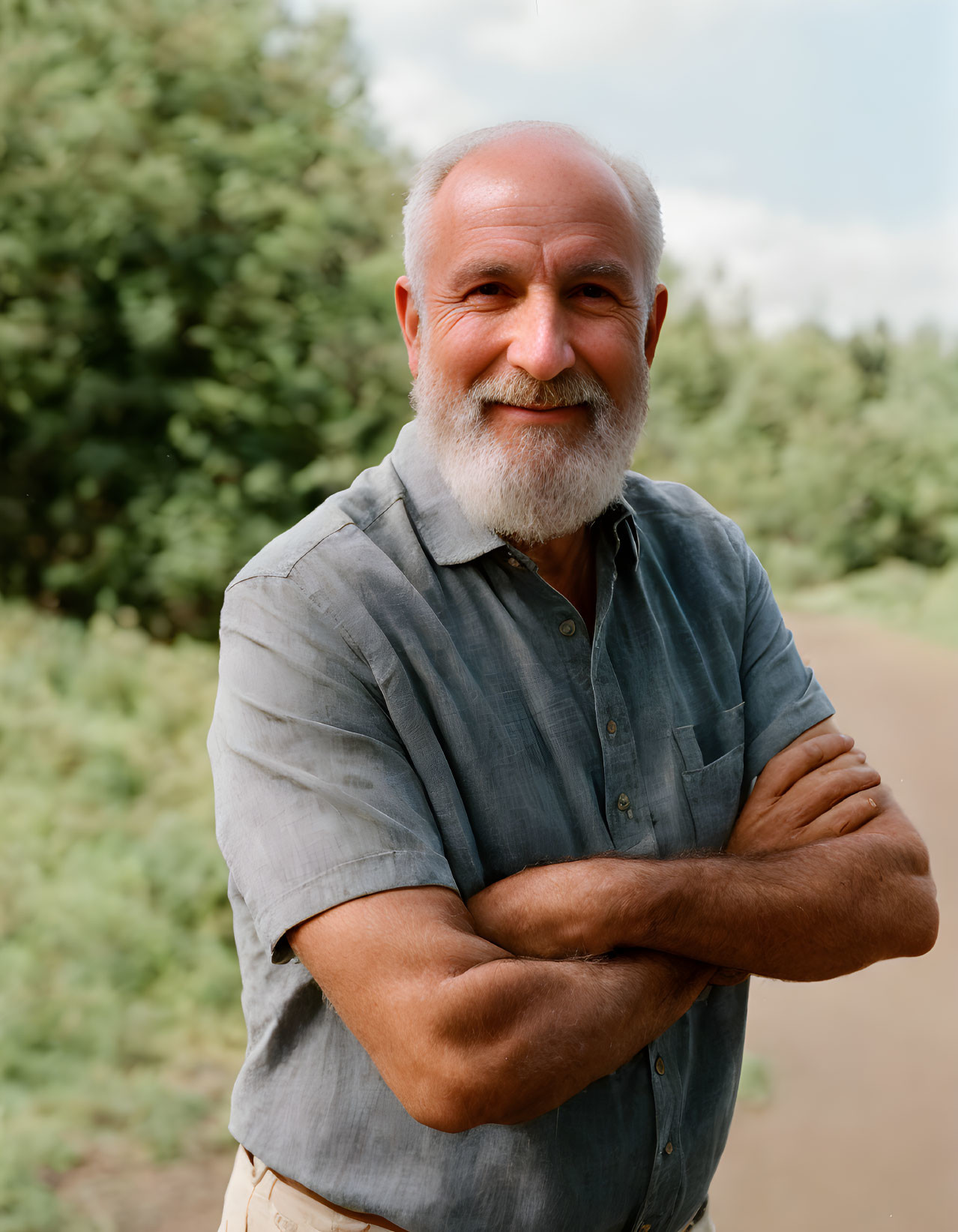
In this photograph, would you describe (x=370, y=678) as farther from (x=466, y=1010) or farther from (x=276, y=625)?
(x=466, y=1010)

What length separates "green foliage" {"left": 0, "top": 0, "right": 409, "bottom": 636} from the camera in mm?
3998

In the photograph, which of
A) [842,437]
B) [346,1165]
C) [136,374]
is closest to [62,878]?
[136,374]

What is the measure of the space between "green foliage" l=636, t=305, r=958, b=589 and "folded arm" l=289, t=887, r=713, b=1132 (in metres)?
4.10

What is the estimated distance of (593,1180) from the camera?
1295mm

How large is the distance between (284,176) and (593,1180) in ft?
12.9

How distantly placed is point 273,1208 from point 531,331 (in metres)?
1.12

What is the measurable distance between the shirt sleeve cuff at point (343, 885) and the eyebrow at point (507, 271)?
0.71m

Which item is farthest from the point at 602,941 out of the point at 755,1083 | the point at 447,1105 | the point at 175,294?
the point at 175,294

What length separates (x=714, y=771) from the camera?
1.50 metres

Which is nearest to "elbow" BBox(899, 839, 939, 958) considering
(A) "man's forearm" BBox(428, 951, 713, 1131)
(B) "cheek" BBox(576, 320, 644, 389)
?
(A) "man's forearm" BBox(428, 951, 713, 1131)

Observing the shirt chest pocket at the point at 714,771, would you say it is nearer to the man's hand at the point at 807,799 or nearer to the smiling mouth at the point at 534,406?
the man's hand at the point at 807,799

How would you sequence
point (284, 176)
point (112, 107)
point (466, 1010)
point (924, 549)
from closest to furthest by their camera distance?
point (466, 1010) < point (112, 107) < point (284, 176) < point (924, 549)

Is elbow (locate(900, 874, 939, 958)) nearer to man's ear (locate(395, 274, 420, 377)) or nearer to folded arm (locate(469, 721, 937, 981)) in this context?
folded arm (locate(469, 721, 937, 981))

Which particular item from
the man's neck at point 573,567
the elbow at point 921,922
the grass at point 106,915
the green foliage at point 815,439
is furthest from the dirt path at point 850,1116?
the man's neck at point 573,567
